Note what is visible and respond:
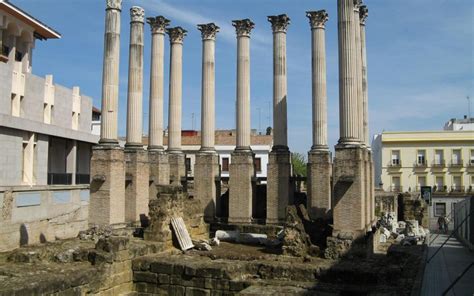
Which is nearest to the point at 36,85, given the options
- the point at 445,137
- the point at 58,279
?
the point at 58,279

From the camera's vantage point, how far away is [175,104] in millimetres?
27016

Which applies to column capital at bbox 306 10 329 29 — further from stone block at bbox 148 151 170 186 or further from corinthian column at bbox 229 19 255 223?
stone block at bbox 148 151 170 186

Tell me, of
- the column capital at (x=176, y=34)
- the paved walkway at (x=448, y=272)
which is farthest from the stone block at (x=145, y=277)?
the column capital at (x=176, y=34)

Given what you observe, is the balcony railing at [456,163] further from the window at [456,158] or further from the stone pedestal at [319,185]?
the stone pedestal at [319,185]

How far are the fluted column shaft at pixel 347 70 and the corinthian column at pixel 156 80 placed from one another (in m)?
A: 10.9

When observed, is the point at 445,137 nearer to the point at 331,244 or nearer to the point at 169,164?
the point at 169,164

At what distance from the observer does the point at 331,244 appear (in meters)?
16.4

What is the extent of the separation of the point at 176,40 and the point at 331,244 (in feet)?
51.8

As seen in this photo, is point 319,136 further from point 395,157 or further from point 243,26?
point 395,157

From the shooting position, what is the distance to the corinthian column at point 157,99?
1009 inches

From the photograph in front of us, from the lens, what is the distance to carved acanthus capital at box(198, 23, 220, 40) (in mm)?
26406

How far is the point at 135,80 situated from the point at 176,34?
17.3 ft

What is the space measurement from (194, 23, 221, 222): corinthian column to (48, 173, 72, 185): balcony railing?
1072cm

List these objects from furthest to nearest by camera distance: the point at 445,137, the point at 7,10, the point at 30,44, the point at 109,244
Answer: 1. the point at 445,137
2. the point at 30,44
3. the point at 7,10
4. the point at 109,244
